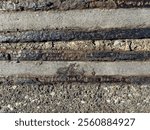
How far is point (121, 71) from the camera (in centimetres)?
257

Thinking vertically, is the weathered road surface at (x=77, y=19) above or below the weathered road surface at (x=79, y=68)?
above

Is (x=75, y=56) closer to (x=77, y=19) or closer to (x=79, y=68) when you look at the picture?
(x=79, y=68)

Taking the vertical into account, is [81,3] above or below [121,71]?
above

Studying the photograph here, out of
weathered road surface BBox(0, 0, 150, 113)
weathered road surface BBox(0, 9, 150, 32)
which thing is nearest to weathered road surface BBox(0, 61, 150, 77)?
weathered road surface BBox(0, 0, 150, 113)

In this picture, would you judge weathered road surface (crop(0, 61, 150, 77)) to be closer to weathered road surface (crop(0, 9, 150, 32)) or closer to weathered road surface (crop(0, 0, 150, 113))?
weathered road surface (crop(0, 0, 150, 113))


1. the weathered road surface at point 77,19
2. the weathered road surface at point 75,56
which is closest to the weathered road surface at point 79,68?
the weathered road surface at point 75,56

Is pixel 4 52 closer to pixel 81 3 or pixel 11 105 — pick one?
pixel 11 105

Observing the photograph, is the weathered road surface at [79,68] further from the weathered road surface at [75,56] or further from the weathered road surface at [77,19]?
the weathered road surface at [77,19]

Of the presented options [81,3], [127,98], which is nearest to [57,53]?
[81,3]

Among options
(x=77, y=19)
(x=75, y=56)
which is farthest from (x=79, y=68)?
(x=77, y=19)

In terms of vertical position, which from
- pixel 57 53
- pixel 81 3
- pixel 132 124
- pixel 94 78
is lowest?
pixel 132 124

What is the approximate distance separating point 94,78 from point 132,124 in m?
0.34

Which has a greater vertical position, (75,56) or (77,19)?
(77,19)

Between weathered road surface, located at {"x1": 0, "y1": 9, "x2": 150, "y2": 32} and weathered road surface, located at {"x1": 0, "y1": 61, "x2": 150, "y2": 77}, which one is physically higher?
weathered road surface, located at {"x1": 0, "y1": 9, "x2": 150, "y2": 32}
